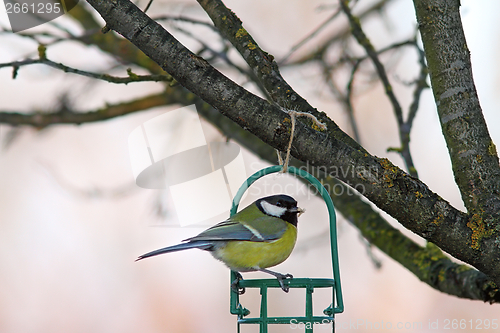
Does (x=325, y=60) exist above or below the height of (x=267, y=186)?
above

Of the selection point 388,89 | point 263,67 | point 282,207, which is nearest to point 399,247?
point 282,207

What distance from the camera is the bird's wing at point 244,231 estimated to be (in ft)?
6.72

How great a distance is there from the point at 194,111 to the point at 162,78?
126 centimetres

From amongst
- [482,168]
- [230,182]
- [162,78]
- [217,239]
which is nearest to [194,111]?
[230,182]

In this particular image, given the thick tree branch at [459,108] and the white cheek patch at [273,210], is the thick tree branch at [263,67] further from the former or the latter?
the white cheek patch at [273,210]

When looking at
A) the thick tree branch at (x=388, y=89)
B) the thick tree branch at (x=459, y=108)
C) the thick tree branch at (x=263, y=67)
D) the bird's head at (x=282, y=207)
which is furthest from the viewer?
the thick tree branch at (x=388, y=89)

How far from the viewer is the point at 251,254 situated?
205 cm

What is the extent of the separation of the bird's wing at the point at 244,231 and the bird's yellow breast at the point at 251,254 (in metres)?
0.03

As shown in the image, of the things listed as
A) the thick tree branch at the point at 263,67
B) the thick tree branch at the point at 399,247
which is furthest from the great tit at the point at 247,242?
the thick tree branch at the point at 263,67

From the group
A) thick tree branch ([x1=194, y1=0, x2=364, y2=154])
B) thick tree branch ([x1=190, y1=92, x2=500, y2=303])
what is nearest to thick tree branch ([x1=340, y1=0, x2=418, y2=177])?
thick tree branch ([x1=190, y1=92, x2=500, y2=303])

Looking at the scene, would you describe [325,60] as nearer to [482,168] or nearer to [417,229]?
[482,168]

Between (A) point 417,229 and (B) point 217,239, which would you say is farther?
(B) point 217,239

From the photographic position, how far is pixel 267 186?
A: 3.38m

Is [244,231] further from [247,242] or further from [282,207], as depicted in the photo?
[282,207]
